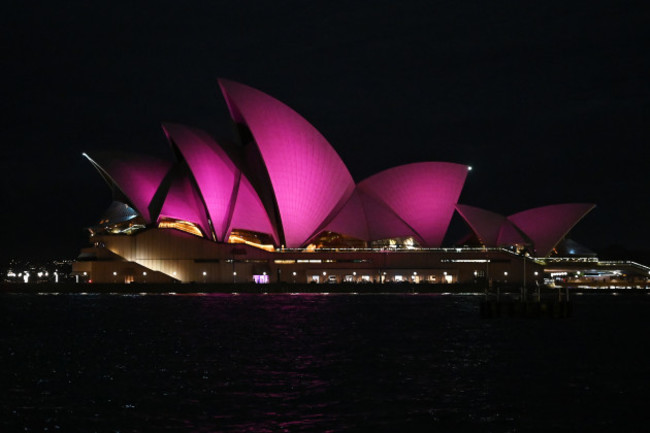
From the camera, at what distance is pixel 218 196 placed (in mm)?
71062

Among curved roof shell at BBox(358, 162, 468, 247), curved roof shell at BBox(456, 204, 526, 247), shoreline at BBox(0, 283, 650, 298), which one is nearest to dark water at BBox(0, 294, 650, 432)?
shoreline at BBox(0, 283, 650, 298)

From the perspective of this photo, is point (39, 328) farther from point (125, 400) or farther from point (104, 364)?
point (125, 400)

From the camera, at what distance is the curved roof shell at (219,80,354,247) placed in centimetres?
6569

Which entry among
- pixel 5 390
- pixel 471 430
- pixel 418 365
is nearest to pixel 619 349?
pixel 418 365

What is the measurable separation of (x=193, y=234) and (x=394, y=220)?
18.8 metres

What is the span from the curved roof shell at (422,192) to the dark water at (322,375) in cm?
3501

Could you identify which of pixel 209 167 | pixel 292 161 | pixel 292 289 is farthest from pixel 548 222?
pixel 209 167

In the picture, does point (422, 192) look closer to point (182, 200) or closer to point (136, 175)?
point (182, 200)

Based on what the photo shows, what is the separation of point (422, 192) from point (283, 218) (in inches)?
548

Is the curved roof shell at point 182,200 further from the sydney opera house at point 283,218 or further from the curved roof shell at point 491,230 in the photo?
the curved roof shell at point 491,230

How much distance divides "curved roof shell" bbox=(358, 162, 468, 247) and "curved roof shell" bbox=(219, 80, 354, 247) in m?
4.71

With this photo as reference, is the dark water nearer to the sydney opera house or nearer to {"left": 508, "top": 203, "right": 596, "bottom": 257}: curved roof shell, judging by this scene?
the sydney opera house

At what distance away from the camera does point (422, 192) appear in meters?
77.8

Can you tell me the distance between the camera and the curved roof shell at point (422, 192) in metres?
77.4
